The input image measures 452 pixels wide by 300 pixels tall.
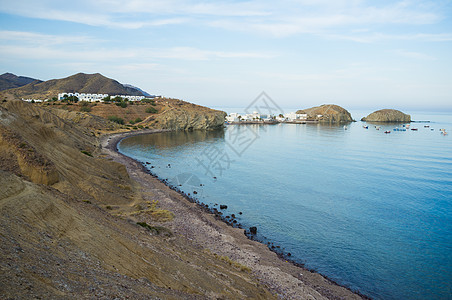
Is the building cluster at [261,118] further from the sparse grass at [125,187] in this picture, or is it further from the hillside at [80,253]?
the hillside at [80,253]

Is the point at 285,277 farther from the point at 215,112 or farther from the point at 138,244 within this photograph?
the point at 215,112

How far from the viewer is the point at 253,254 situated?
60.7 feet

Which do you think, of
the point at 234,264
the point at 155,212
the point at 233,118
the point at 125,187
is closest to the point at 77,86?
the point at 233,118

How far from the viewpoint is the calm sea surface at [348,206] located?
18.9m

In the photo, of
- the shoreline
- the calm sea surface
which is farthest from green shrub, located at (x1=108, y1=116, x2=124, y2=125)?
the shoreline

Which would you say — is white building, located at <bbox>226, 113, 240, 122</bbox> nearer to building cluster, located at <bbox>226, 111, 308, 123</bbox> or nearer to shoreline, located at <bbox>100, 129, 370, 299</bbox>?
building cluster, located at <bbox>226, 111, 308, 123</bbox>

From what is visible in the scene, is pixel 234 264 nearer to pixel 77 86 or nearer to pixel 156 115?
pixel 156 115

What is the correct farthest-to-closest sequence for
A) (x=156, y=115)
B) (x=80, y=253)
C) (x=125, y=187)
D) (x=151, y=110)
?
(x=151, y=110) → (x=156, y=115) → (x=125, y=187) → (x=80, y=253)

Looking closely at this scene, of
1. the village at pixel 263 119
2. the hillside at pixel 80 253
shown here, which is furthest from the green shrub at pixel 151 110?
the hillside at pixel 80 253

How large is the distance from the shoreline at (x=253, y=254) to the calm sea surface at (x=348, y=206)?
1.67 meters

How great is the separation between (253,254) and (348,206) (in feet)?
57.5

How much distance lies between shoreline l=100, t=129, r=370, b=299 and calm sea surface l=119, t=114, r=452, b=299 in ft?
5.48

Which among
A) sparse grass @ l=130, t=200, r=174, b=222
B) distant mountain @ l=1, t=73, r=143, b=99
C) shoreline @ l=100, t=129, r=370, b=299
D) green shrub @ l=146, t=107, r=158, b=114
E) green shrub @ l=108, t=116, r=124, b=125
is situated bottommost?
shoreline @ l=100, t=129, r=370, b=299

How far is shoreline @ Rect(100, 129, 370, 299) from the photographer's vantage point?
15.1 meters
